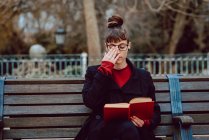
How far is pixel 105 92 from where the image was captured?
13.0 feet

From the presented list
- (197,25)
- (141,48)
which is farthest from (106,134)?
(141,48)

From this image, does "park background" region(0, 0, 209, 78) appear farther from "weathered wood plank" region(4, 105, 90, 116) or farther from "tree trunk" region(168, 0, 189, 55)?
"weathered wood plank" region(4, 105, 90, 116)

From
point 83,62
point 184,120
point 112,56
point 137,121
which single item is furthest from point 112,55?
point 83,62

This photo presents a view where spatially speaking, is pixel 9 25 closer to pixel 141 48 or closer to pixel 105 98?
pixel 141 48

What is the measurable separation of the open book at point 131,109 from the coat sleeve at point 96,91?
8.4 inches

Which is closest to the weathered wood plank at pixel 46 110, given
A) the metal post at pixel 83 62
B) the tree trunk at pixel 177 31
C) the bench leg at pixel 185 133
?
the bench leg at pixel 185 133

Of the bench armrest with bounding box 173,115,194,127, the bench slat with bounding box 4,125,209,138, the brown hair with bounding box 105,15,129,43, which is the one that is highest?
the brown hair with bounding box 105,15,129,43

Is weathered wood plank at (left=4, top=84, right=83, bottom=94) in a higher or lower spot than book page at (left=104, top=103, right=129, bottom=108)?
higher

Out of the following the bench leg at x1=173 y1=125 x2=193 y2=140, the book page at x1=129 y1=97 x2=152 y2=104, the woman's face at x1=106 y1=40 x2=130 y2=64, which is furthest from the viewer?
the bench leg at x1=173 y1=125 x2=193 y2=140

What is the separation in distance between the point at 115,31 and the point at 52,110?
3.25 feet

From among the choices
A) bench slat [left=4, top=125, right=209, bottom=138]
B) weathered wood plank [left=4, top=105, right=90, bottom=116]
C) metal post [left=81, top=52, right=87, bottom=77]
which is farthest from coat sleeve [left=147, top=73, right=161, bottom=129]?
metal post [left=81, top=52, right=87, bottom=77]

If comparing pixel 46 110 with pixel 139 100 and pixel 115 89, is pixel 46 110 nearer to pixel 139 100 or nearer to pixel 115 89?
pixel 115 89

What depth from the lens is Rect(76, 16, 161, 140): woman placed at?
3805 mm

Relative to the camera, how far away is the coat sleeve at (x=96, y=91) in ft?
12.7
